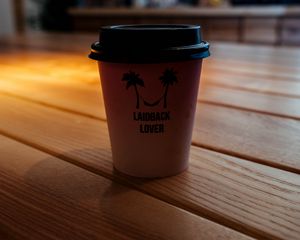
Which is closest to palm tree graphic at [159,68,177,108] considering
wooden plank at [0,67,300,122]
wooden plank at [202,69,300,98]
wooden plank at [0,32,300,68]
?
wooden plank at [0,67,300,122]

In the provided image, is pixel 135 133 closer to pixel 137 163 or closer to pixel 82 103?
pixel 137 163

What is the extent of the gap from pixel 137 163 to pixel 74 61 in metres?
0.97

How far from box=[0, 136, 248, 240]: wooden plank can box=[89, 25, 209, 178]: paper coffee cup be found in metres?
0.05

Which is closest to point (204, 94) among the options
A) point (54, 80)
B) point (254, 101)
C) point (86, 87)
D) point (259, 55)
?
point (254, 101)

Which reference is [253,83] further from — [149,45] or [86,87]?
[149,45]

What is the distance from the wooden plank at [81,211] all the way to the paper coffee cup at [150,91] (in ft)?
0.17

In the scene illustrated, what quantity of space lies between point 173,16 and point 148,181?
9.48 feet

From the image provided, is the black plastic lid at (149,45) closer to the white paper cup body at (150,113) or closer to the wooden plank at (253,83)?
the white paper cup body at (150,113)

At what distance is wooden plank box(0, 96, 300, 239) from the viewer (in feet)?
1.30

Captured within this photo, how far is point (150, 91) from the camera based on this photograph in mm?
438

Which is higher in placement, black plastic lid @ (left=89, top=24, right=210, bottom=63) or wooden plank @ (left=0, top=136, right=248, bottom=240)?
black plastic lid @ (left=89, top=24, right=210, bottom=63)

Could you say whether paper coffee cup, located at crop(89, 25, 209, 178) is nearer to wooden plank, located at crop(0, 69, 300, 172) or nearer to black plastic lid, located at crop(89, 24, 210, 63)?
black plastic lid, located at crop(89, 24, 210, 63)

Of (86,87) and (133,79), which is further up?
(133,79)

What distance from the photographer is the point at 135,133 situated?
466mm
